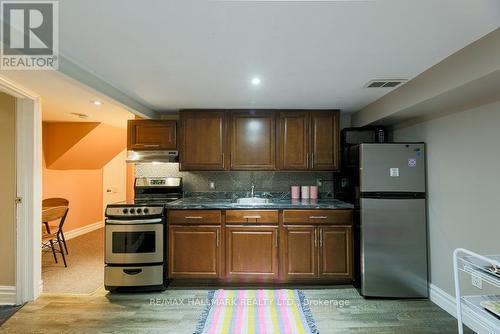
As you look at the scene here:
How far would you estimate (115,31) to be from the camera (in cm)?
154

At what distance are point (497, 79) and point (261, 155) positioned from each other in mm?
2314

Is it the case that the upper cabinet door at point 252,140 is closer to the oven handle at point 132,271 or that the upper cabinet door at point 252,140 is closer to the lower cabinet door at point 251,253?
the lower cabinet door at point 251,253

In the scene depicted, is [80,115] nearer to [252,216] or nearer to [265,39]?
[252,216]

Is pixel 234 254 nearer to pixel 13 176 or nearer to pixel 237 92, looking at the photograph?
pixel 237 92

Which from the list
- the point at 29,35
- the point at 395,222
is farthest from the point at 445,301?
the point at 29,35

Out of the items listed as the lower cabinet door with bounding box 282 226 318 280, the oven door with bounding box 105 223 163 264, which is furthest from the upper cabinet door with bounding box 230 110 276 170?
the oven door with bounding box 105 223 163 264

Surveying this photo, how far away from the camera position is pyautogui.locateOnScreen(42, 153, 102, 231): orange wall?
4.59 metres

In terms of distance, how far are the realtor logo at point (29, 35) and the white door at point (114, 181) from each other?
425cm

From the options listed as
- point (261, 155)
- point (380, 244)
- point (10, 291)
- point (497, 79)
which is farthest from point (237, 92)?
point (10, 291)

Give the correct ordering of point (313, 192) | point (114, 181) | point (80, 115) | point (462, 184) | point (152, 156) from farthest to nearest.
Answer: point (114, 181) < point (80, 115) < point (313, 192) < point (152, 156) < point (462, 184)

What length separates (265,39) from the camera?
162 centimetres

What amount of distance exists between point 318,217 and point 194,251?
1.54 metres

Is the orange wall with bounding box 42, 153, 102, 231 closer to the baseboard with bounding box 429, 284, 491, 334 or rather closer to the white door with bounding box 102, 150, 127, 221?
the white door with bounding box 102, 150, 127, 221

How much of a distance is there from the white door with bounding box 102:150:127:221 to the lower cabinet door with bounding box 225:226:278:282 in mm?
4241
